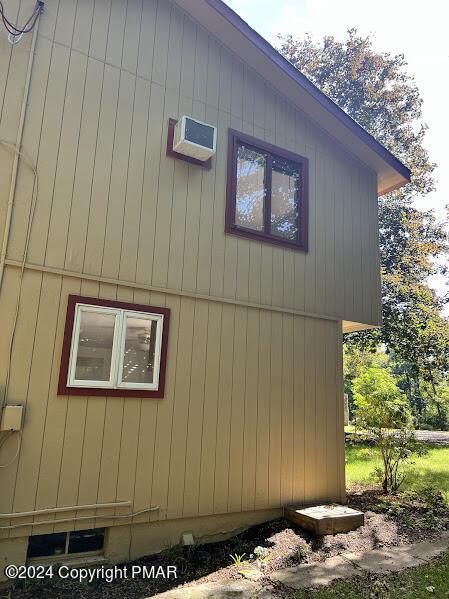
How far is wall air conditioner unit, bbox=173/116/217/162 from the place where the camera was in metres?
5.29

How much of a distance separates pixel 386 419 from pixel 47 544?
5.14 metres

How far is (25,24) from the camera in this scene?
4.64 m

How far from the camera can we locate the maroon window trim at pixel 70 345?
431 cm

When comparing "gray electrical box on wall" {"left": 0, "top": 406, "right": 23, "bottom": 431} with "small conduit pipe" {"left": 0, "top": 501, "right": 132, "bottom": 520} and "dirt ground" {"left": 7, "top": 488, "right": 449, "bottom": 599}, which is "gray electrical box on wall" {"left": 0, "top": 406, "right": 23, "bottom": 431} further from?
"dirt ground" {"left": 7, "top": 488, "right": 449, "bottom": 599}

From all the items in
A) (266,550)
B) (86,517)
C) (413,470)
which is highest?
(86,517)

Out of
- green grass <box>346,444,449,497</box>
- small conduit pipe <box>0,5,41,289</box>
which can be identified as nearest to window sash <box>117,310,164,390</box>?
small conduit pipe <box>0,5,41,289</box>

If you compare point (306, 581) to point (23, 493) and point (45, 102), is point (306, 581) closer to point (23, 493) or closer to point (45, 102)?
point (23, 493)

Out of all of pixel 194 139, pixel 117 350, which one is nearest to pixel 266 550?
pixel 117 350

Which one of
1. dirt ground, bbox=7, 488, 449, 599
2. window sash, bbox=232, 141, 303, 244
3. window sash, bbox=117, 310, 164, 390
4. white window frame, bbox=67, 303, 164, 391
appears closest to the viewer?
dirt ground, bbox=7, 488, 449, 599

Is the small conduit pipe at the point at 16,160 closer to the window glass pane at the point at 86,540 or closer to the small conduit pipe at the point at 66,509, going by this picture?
the small conduit pipe at the point at 66,509

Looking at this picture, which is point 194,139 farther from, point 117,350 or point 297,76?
point 117,350

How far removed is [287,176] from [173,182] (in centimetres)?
208

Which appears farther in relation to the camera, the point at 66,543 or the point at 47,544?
the point at 66,543

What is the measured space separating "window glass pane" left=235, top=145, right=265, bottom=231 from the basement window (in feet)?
13.6
